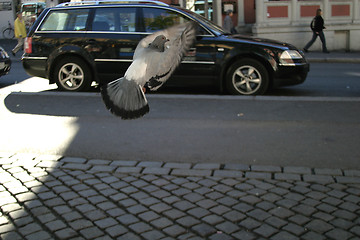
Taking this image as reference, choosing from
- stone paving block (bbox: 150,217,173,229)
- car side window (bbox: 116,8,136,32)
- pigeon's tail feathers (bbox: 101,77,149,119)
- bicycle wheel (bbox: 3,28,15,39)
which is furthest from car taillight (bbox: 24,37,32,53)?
bicycle wheel (bbox: 3,28,15,39)

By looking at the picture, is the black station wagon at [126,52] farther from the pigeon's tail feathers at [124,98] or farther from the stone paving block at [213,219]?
the pigeon's tail feathers at [124,98]

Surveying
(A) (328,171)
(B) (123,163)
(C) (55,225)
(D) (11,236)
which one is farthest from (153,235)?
(A) (328,171)

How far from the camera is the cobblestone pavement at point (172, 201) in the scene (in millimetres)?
3828

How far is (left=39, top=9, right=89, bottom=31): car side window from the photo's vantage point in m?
9.45

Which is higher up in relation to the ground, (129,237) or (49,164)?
→ (49,164)

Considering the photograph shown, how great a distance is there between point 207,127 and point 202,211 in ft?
7.32

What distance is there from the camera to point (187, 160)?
552 cm

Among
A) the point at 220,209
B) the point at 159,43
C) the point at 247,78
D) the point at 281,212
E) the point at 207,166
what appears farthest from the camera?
the point at 247,78

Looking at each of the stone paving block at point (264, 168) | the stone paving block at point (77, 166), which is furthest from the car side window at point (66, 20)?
the stone paving block at point (264, 168)

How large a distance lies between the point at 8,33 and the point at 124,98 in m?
28.2

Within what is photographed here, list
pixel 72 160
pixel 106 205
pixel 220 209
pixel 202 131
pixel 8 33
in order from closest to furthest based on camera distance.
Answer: pixel 220 209 < pixel 106 205 < pixel 72 160 < pixel 202 131 < pixel 8 33

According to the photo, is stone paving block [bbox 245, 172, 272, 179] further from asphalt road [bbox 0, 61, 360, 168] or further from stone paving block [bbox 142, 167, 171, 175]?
stone paving block [bbox 142, 167, 171, 175]

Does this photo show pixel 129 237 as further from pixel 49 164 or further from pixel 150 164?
pixel 49 164

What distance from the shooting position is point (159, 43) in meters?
2.91
